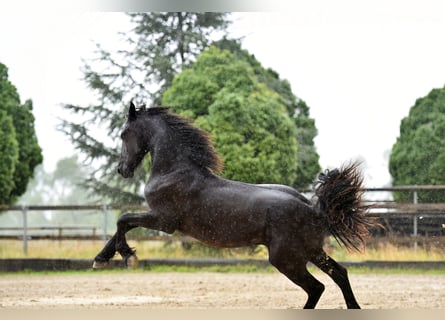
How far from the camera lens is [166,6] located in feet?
21.7

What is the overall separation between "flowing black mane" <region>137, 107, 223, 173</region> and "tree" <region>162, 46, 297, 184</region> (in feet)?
16.1

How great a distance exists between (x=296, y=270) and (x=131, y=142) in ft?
5.08

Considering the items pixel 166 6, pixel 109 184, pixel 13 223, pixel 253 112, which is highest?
pixel 166 6

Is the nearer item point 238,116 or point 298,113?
point 238,116

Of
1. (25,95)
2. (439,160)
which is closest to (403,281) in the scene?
(439,160)

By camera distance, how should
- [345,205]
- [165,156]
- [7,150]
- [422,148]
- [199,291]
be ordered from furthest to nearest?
[422,148] < [7,150] < [199,291] < [165,156] < [345,205]

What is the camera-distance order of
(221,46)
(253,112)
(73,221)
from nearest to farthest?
(253,112) → (221,46) → (73,221)

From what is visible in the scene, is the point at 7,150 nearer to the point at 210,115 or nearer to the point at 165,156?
the point at 210,115

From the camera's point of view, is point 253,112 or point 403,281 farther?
point 253,112

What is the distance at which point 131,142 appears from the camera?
602 centimetres

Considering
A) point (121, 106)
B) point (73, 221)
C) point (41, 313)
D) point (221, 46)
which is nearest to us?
point (41, 313)

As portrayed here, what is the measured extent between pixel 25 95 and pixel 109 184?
2188mm

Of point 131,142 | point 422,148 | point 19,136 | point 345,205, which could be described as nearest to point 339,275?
point 345,205

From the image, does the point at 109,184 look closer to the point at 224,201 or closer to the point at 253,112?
the point at 253,112
